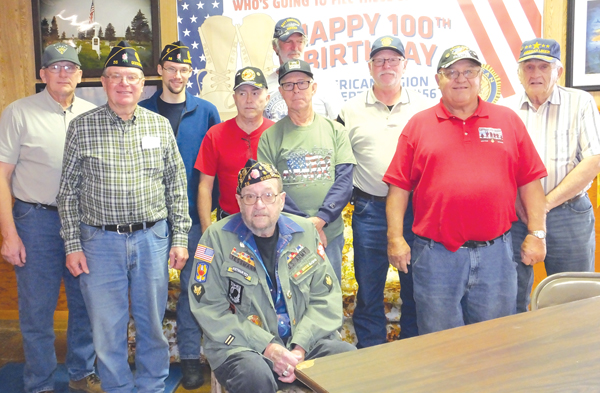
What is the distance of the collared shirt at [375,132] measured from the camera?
2754 millimetres

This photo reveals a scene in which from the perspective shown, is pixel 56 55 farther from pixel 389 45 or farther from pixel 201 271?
pixel 389 45

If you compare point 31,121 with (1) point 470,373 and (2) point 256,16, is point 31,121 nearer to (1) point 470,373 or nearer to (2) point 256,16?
(2) point 256,16

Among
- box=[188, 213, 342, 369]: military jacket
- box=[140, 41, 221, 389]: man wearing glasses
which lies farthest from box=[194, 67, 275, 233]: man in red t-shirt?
box=[188, 213, 342, 369]: military jacket

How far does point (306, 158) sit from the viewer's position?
2553 mm

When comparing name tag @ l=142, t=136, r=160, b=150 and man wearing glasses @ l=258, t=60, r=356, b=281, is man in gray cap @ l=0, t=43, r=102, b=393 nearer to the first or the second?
name tag @ l=142, t=136, r=160, b=150

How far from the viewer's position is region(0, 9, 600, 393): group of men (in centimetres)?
213

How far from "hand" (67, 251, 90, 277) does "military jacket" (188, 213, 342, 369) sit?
0.66m

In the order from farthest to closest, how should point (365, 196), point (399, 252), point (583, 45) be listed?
1. point (583, 45)
2. point (365, 196)
3. point (399, 252)

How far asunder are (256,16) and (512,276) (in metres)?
2.69

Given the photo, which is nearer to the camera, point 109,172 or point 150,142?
point 109,172

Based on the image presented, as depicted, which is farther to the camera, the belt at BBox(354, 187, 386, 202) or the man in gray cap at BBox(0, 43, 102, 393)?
the belt at BBox(354, 187, 386, 202)

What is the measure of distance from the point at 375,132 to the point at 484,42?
1.61m

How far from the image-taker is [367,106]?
286 cm

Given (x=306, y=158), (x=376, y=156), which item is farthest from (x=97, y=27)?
(x=376, y=156)
